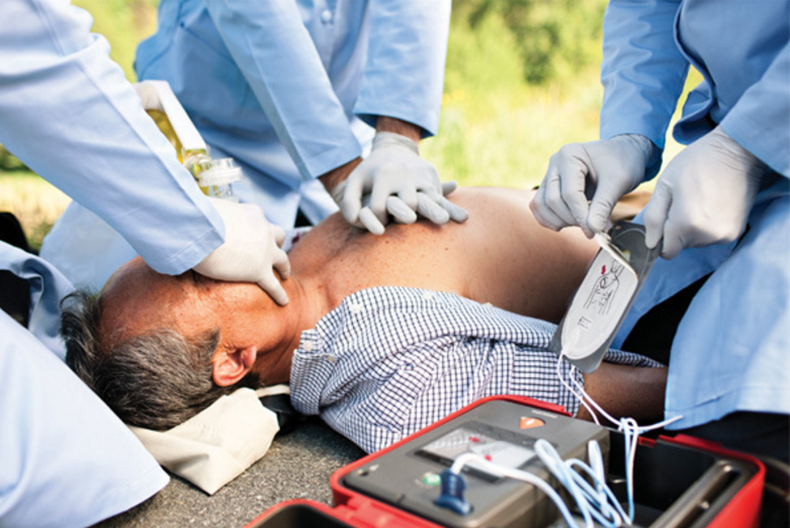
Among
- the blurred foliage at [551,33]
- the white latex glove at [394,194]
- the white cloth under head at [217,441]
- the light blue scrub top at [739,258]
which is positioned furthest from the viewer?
the blurred foliage at [551,33]

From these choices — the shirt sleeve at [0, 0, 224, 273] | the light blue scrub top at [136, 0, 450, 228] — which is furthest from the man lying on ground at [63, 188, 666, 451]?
the light blue scrub top at [136, 0, 450, 228]

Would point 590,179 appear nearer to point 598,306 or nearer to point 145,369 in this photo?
point 598,306

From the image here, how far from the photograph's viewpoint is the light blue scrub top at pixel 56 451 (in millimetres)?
1119

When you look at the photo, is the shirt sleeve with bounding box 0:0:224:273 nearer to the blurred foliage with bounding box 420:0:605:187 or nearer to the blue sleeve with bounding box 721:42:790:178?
the blue sleeve with bounding box 721:42:790:178

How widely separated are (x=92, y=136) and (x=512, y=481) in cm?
99

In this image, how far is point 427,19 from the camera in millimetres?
2113

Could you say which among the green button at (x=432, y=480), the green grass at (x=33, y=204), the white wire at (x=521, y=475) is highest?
the white wire at (x=521, y=475)

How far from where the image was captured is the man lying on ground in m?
1.36

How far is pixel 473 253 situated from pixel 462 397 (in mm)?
422

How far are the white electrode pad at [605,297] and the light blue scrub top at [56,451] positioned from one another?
798 mm

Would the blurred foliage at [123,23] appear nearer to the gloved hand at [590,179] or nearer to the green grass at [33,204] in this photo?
the green grass at [33,204]

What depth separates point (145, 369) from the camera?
4.79ft

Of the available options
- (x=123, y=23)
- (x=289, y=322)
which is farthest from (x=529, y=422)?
(x=123, y=23)

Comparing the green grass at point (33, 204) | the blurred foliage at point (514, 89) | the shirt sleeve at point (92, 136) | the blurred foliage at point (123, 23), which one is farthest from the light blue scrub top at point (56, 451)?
the blurred foliage at point (123, 23)
